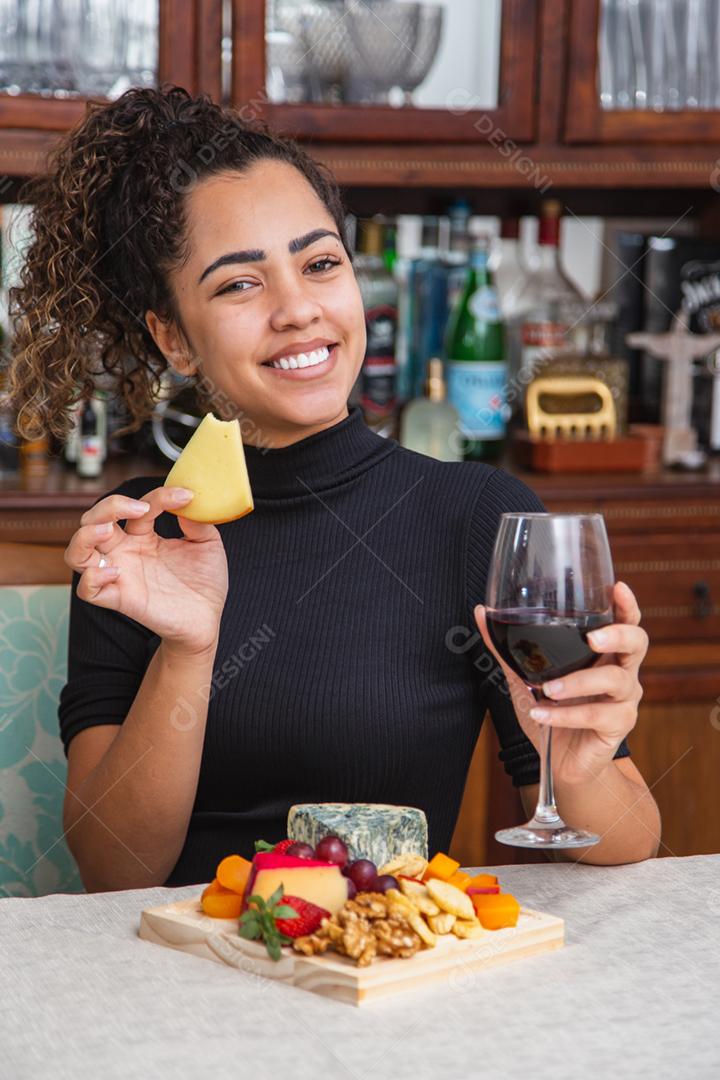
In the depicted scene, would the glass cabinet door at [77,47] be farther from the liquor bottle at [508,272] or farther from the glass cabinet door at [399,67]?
the liquor bottle at [508,272]

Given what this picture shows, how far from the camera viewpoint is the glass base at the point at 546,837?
837 millimetres

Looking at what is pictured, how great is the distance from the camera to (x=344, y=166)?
7.32 ft

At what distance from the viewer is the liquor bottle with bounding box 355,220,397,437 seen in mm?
2363

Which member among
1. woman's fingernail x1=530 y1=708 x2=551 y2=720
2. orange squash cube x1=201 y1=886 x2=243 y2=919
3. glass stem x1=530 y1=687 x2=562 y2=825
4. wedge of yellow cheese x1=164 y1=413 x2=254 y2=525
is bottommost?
orange squash cube x1=201 y1=886 x2=243 y2=919

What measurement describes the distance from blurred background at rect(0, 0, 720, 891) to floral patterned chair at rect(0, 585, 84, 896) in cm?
71

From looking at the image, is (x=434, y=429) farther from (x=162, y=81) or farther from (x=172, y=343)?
(x=172, y=343)

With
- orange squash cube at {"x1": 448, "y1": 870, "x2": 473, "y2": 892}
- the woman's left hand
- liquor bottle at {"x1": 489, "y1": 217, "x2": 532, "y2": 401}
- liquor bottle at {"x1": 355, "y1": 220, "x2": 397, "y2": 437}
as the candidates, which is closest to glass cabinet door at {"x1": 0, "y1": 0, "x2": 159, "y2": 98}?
liquor bottle at {"x1": 355, "y1": 220, "x2": 397, "y2": 437}

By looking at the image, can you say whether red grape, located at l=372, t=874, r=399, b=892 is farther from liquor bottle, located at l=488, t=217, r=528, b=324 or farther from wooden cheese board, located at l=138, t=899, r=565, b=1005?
liquor bottle, located at l=488, t=217, r=528, b=324

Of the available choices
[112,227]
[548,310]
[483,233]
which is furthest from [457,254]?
[112,227]

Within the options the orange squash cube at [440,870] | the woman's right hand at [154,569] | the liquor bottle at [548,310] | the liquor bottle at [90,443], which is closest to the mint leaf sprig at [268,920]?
the orange squash cube at [440,870]

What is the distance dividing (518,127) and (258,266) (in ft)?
3.73

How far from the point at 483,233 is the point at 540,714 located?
1.83 m

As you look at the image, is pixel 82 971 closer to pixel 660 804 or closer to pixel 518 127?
pixel 660 804

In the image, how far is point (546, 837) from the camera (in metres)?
0.85
